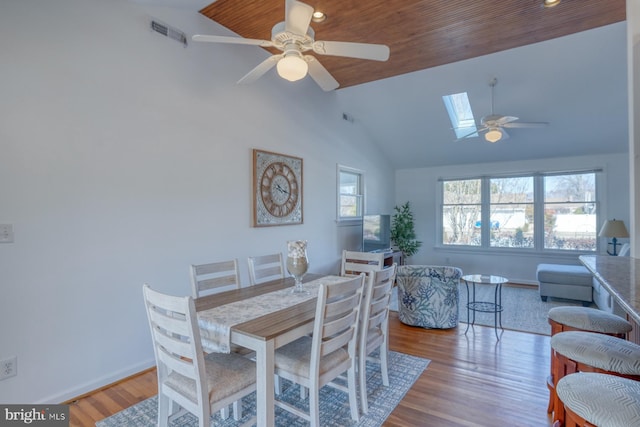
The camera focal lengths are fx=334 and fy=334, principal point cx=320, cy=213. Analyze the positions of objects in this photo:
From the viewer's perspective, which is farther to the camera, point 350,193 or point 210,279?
point 350,193

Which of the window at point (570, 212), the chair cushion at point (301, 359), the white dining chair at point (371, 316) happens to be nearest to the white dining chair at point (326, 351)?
the chair cushion at point (301, 359)

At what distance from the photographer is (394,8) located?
3.14m

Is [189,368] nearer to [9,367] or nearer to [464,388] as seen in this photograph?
[9,367]

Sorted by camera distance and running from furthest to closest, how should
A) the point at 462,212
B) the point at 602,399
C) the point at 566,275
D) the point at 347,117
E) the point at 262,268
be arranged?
the point at 462,212
the point at 347,117
the point at 566,275
the point at 262,268
the point at 602,399

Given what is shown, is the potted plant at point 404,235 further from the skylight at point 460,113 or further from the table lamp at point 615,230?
the table lamp at point 615,230

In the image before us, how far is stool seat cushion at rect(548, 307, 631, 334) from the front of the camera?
1.97 meters

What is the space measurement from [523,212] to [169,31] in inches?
265

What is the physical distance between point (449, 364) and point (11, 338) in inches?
Result: 132

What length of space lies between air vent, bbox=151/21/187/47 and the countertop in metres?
3.72

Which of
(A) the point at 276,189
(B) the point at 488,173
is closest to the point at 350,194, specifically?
(A) the point at 276,189

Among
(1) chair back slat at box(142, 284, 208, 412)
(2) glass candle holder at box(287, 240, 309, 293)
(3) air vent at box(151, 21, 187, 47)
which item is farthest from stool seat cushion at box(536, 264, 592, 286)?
(3) air vent at box(151, 21, 187, 47)

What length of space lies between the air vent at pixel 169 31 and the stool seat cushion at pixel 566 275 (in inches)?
228

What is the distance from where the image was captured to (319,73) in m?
2.68

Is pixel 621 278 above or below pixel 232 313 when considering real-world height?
above
